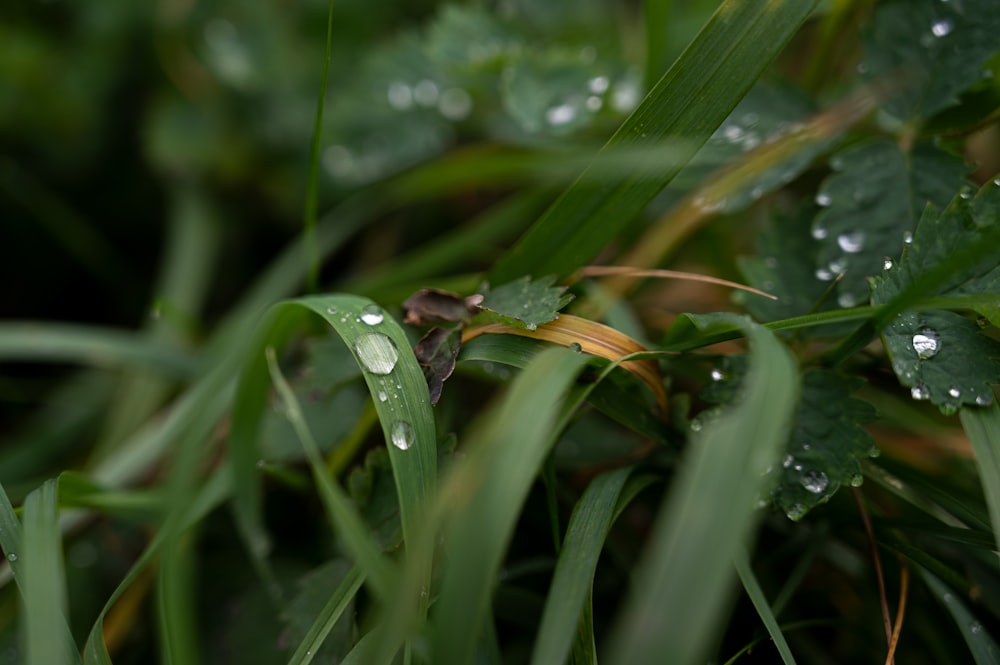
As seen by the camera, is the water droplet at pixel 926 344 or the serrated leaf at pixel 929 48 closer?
the water droplet at pixel 926 344

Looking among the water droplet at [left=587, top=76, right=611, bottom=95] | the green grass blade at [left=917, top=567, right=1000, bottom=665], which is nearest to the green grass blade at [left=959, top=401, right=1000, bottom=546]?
the green grass blade at [left=917, top=567, right=1000, bottom=665]

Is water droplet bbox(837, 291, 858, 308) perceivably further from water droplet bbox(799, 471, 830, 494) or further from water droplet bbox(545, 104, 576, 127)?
water droplet bbox(545, 104, 576, 127)

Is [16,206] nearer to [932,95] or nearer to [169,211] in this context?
[169,211]

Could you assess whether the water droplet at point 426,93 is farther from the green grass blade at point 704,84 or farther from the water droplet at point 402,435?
the water droplet at point 402,435

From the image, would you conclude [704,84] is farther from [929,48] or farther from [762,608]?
[762,608]

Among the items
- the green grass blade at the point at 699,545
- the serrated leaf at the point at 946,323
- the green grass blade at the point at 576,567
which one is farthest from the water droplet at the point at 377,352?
the serrated leaf at the point at 946,323

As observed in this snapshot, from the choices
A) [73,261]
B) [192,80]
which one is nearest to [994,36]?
[192,80]
